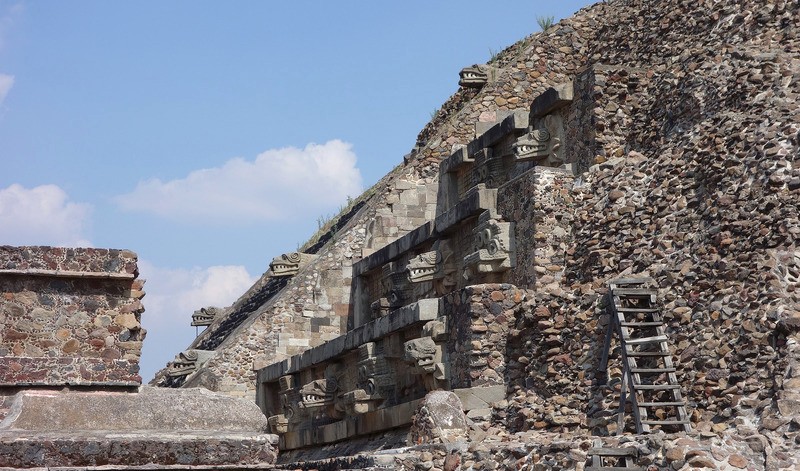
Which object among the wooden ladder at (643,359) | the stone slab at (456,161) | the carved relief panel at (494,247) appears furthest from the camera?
the stone slab at (456,161)

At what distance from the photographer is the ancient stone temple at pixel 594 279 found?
11.5m

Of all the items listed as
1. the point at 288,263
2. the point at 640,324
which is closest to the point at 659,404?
the point at 640,324

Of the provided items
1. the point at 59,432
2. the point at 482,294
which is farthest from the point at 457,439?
the point at 59,432

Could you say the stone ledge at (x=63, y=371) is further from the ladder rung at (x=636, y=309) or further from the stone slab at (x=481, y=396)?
the stone slab at (x=481, y=396)

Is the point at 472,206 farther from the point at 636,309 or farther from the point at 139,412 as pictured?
the point at 139,412

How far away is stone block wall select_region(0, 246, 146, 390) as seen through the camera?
9.73m

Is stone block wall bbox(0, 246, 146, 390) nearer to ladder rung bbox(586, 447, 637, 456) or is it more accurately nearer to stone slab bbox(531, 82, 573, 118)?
ladder rung bbox(586, 447, 637, 456)

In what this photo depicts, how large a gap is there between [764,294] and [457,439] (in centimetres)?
336

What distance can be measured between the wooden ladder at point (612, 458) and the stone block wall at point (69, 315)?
11.3 ft

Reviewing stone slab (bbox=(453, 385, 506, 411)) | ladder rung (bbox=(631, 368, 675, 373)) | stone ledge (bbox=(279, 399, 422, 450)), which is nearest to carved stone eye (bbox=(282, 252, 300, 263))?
stone ledge (bbox=(279, 399, 422, 450))

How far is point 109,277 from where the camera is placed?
→ 32.4 feet

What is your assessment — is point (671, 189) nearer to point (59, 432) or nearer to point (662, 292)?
point (662, 292)

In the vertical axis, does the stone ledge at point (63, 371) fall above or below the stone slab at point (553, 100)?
below

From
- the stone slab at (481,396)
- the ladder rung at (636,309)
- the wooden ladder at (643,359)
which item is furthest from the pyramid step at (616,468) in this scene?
the stone slab at (481,396)
